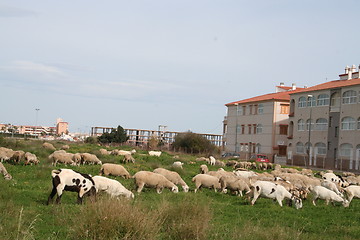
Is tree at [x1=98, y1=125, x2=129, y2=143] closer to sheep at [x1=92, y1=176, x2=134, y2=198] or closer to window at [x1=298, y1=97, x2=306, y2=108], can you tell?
window at [x1=298, y1=97, x2=306, y2=108]

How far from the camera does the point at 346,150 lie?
2729 inches

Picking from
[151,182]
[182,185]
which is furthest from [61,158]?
[151,182]

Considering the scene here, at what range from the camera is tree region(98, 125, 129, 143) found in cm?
11875

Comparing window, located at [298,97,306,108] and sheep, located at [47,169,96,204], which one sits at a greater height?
window, located at [298,97,306,108]

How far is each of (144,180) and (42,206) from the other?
6315 mm

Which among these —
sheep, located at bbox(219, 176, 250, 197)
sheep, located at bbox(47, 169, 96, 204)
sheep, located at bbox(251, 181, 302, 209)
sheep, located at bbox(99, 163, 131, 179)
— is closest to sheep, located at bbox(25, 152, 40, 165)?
sheep, located at bbox(99, 163, 131, 179)

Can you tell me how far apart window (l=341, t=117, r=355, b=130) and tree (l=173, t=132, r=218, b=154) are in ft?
91.7

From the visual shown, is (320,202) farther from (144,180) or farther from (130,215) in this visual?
(130,215)

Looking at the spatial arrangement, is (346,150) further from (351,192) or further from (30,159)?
(30,159)

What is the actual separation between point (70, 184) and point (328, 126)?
6040cm

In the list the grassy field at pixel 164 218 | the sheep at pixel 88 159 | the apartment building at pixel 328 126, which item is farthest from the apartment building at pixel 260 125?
the grassy field at pixel 164 218

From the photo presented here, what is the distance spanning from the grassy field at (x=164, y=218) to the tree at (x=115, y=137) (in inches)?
3730

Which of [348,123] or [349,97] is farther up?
[349,97]

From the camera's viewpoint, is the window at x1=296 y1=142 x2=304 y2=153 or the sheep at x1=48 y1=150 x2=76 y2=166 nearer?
the sheep at x1=48 y1=150 x2=76 y2=166
